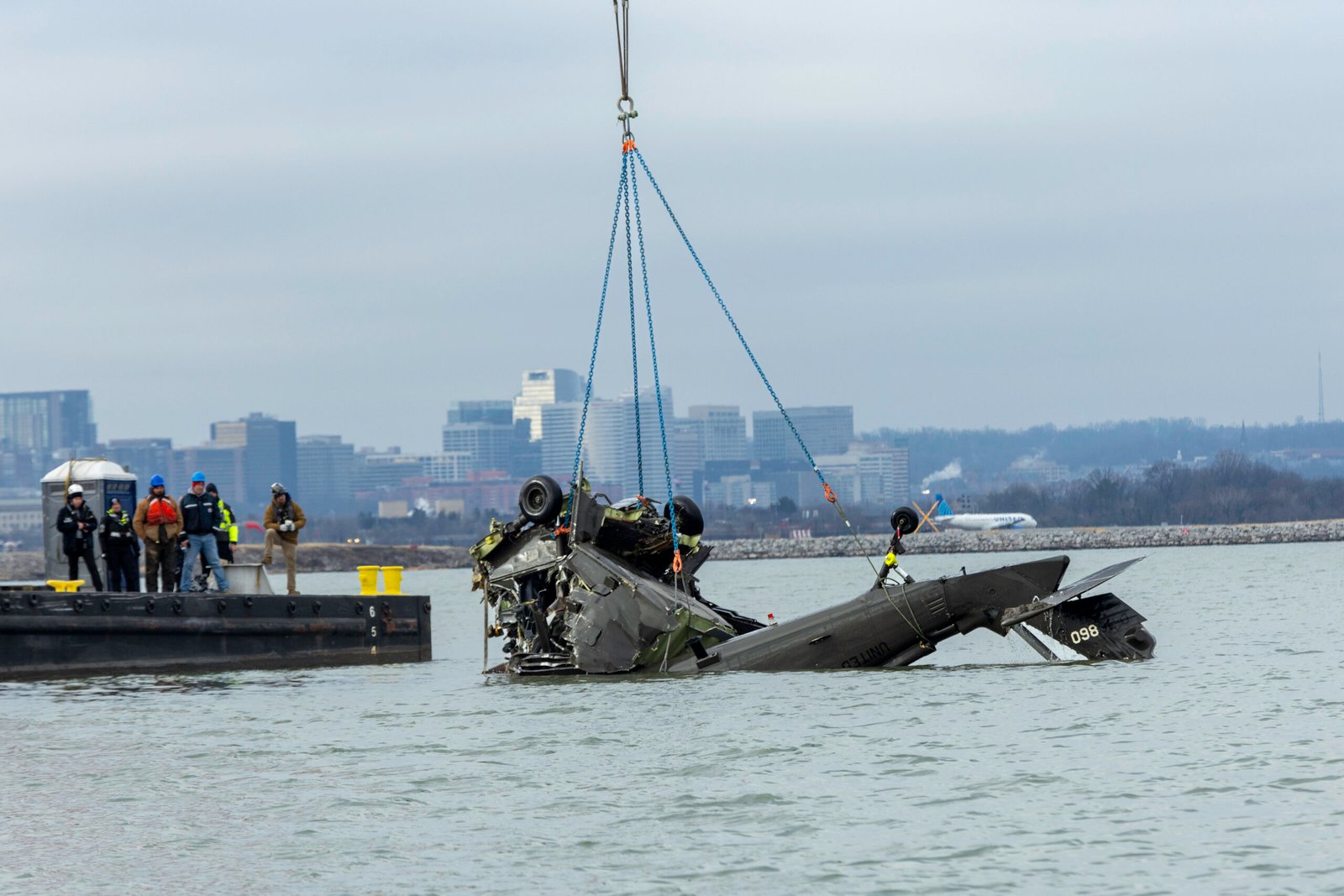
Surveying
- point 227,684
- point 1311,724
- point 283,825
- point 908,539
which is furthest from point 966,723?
point 908,539

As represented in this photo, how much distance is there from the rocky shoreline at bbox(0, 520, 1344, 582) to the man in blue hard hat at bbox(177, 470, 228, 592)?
383 feet

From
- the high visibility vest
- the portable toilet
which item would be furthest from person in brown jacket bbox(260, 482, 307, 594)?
the portable toilet

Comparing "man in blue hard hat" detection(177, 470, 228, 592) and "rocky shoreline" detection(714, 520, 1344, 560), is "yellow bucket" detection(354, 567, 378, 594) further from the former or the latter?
"rocky shoreline" detection(714, 520, 1344, 560)

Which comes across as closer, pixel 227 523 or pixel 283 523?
pixel 283 523

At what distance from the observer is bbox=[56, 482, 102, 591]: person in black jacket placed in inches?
1070

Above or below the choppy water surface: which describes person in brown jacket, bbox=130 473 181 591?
above

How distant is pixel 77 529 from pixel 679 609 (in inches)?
365

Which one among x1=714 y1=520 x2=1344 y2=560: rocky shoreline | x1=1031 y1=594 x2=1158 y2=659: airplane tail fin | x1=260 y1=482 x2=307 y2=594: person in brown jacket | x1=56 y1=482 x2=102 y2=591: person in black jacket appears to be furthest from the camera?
x1=714 y1=520 x2=1344 y2=560: rocky shoreline

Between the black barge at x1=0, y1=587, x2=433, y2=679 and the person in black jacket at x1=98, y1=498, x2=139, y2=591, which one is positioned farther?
the person in black jacket at x1=98, y1=498, x2=139, y2=591

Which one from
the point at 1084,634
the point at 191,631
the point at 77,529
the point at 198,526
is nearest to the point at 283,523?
the point at 198,526

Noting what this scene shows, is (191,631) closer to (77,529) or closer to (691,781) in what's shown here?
(77,529)

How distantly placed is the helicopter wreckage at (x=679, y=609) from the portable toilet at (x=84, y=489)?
6.56 metres

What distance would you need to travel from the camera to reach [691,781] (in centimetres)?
1691

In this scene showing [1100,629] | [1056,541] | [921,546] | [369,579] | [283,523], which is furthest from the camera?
[921,546]
